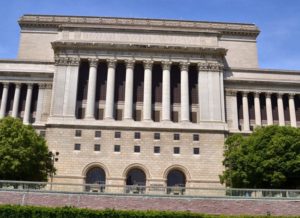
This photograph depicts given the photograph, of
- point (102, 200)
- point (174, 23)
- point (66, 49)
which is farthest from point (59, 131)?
point (174, 23)

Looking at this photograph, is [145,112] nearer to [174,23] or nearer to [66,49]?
[66,49]

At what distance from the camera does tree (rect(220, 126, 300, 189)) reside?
48031 mm

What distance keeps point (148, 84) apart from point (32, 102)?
20.0 m

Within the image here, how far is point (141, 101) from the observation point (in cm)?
6575

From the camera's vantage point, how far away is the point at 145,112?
64125mm

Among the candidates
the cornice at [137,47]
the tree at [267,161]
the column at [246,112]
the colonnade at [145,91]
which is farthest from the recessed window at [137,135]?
the column at [246,112]

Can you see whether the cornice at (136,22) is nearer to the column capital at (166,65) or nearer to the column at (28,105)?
the column capital at (166,65)

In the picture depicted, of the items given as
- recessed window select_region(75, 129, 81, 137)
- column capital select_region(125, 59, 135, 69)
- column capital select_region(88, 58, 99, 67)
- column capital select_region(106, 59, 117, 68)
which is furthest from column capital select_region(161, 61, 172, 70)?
recessed window select_region(75, 129, 81, 137)

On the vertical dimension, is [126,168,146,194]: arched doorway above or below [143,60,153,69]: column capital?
below

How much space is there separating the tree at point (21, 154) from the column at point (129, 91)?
50.8 ft

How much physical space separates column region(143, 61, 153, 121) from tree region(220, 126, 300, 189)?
16.3 m

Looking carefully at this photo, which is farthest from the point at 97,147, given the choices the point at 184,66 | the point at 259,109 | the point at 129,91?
the point at 259,109

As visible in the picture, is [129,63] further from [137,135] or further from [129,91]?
[137,135]

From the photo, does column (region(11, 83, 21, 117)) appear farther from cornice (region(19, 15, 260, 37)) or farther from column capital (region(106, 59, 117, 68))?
cornice (region(19, 15, 260, 37))
